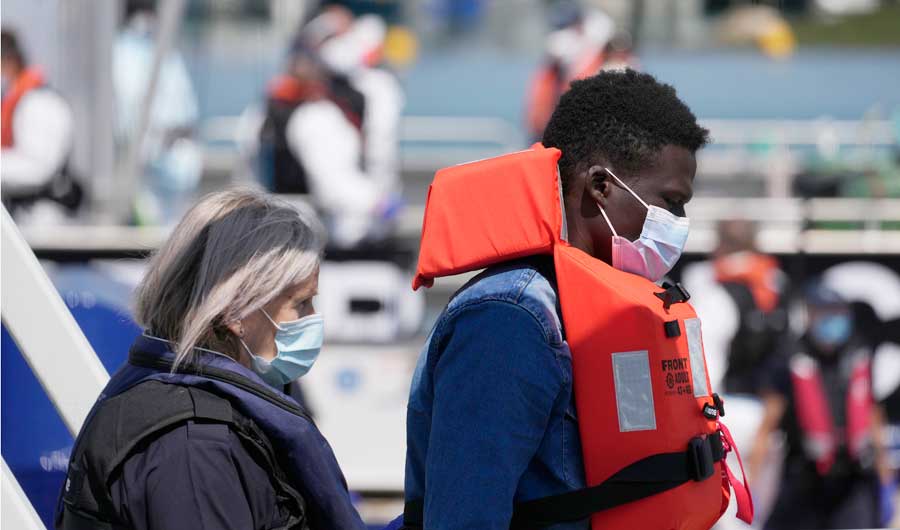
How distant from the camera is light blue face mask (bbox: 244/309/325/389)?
2381 millimetres

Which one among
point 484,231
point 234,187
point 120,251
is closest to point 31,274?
point 234,187

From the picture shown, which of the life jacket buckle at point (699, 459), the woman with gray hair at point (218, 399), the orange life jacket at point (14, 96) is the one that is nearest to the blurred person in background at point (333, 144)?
the orange life jacket at point (14, 96)

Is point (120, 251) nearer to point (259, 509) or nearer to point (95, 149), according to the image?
point (95, 149)

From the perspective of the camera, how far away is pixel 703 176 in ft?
43.0

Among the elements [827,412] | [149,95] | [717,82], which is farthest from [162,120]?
[717,82]

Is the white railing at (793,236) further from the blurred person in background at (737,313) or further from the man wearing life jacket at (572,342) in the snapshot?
the man wearing life jacket at (572,342)

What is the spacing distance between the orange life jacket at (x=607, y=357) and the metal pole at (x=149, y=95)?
5.24 metres

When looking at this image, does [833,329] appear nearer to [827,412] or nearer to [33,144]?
[827,412]

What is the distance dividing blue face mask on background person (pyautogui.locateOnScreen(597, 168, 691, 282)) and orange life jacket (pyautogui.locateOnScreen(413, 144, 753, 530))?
3 cm

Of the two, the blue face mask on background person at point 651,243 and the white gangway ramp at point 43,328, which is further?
the white gangway ramp at point 43,328

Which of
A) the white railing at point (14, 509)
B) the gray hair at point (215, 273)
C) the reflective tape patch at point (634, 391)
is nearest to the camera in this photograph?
the reflective tape patch at point (634, 391)

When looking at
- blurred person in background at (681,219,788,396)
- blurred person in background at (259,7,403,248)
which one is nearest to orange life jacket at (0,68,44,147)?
blurred person in background at (259,7,403,248)

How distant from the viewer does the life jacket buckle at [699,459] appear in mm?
2041

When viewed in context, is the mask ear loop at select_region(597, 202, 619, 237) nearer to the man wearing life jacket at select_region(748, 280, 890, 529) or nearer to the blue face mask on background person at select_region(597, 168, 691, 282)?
the blue face mask on background person at select_region(597, 168, 691, 282)
